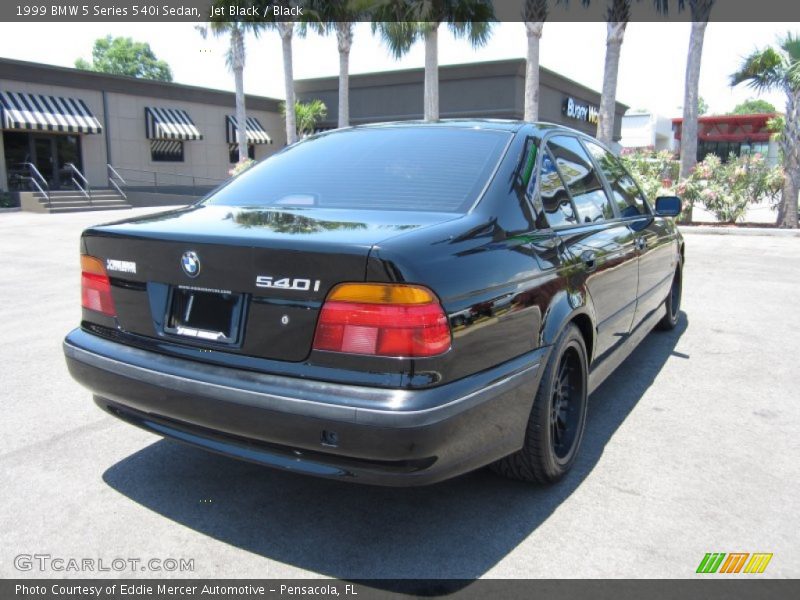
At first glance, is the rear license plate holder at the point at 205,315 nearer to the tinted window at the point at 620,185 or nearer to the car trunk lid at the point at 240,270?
the car trunk lid at the point at 240,270

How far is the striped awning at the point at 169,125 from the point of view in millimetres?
28719

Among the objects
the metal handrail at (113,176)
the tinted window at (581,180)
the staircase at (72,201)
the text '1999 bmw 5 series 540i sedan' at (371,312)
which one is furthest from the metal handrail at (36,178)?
the tinted window at (581,180)

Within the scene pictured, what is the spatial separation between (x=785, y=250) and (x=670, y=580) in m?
12.0

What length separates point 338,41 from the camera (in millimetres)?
24797

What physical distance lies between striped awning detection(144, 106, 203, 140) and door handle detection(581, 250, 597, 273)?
28.8 m

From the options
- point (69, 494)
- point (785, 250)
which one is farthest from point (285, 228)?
point (785, 250)

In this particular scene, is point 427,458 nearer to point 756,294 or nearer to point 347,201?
point 347,201

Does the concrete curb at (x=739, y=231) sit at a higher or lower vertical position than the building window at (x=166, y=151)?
lower

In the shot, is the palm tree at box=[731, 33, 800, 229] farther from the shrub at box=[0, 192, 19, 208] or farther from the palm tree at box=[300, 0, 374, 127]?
the shrub at box=[0, 192, 19, 208]

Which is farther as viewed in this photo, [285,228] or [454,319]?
[285,228]

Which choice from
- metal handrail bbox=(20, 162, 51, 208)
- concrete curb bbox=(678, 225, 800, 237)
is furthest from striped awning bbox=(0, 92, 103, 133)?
concrete curb bbox=(678, 225, 800, 237)

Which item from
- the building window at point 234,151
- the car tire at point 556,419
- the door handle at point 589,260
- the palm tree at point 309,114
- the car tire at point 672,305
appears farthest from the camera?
the building window at point 234,151

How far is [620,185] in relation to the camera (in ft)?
14.4

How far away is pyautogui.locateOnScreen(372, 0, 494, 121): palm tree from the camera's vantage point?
19.3m
